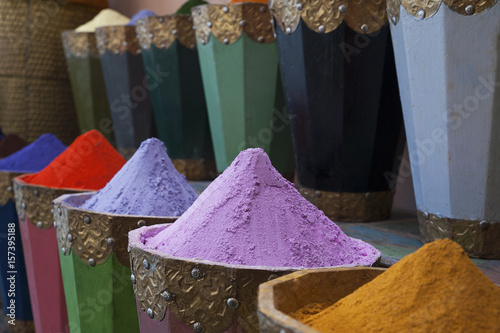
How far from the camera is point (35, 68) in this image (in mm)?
1591

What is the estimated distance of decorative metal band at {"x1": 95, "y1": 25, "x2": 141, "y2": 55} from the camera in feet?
4.19

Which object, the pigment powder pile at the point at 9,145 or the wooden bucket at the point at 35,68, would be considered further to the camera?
the wooden bucket at the point at 35,68

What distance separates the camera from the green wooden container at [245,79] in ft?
3.12

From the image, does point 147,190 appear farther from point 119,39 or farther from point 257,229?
point 119,39

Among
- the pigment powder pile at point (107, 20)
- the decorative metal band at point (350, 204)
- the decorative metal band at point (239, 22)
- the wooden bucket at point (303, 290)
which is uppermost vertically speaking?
the pigment powder pile at point (107, 20)

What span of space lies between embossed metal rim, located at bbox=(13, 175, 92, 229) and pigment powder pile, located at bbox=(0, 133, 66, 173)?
0.65ft

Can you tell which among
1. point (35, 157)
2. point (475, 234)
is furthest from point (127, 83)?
point (475, 234)

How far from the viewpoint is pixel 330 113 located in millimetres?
768

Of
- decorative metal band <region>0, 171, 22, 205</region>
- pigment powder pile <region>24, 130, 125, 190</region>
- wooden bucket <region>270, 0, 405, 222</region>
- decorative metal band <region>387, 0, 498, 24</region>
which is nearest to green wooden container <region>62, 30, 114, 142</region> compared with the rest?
decorative metal band <region>0, 171, 22, 205</region>

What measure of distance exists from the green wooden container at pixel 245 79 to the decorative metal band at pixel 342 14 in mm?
204

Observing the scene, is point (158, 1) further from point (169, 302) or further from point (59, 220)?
point (169, 302)

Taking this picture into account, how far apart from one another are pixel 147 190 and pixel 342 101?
0.26 metres

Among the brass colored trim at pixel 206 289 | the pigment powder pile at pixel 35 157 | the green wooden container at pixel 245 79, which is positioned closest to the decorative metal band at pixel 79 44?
the pigment powder pile at pixel 35 157

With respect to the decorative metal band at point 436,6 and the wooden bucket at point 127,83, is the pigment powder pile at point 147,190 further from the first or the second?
the wooden bucket at point 127,83
